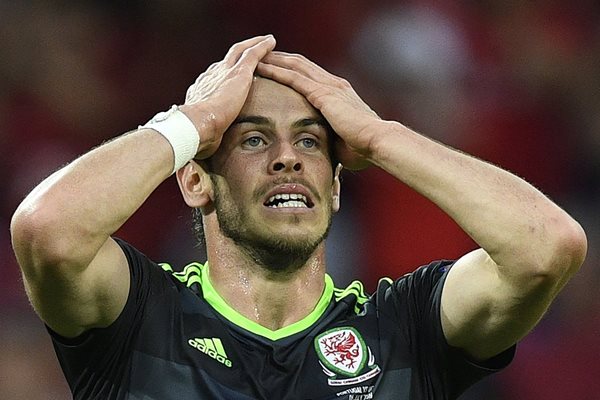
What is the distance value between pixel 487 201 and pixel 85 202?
1068 millimetres

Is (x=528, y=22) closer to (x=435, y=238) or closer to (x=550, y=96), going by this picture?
(x=550, y=96)

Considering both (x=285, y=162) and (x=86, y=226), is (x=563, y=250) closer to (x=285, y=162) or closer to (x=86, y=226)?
(x=285, y=162)

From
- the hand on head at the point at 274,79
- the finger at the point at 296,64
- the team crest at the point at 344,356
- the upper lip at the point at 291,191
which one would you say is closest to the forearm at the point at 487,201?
the hand on head at the point at 274,79

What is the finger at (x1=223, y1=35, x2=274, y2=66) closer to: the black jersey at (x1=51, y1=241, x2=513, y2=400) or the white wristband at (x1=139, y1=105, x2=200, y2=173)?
the white wristband at (x1=139, y1=105, x2=200, y2=173)

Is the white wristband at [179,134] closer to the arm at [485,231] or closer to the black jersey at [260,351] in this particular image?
the black jersey at [260,351]

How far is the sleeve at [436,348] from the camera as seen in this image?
3215 mm

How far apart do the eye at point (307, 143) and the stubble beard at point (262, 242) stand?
0.71 feet

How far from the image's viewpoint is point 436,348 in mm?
3225

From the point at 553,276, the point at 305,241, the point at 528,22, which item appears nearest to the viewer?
the point at 553,276

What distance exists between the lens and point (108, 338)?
305 cm

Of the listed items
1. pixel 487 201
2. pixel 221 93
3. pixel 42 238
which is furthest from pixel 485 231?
pixel 42 238

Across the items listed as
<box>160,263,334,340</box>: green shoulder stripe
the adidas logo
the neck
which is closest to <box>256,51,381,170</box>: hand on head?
the neck

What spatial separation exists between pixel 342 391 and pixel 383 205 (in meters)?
2.38

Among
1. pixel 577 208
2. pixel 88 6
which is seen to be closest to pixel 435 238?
pixel 577 208
